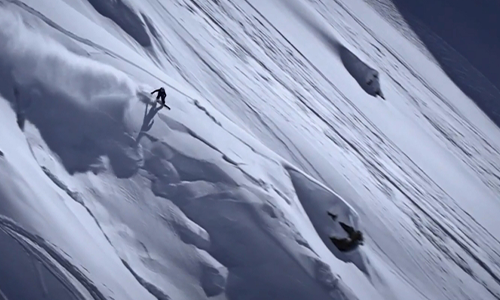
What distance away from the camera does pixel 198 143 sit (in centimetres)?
700

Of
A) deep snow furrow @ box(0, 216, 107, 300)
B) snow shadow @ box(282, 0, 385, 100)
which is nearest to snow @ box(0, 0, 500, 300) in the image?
deep snow furrow @ box(0, 216, 107, 300)

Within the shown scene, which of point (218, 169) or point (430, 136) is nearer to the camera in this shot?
point (218, 169)

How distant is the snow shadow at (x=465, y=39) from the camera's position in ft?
63.3

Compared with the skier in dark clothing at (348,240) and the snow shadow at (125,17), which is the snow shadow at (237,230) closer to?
the skier in dark clothing at (348,240)

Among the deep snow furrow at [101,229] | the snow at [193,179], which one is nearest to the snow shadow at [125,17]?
the snow at [193,179]

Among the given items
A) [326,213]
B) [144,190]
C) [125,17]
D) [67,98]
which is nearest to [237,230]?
[144,190]

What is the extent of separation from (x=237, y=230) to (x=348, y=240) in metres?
1.87

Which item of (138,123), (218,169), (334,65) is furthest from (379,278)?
(334,65)

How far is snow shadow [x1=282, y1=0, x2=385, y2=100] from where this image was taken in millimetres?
14109

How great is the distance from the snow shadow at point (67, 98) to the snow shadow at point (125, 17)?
2.08 m

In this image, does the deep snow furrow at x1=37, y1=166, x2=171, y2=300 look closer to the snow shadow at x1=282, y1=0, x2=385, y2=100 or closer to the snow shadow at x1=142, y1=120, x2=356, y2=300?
the snow shadow at x1=142, y1=120, x2=356, y2=300

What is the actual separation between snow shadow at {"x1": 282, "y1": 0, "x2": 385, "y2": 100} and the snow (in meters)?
2.02

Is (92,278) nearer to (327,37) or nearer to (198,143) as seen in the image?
(198,143)

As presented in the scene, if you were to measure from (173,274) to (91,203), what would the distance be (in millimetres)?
1243
